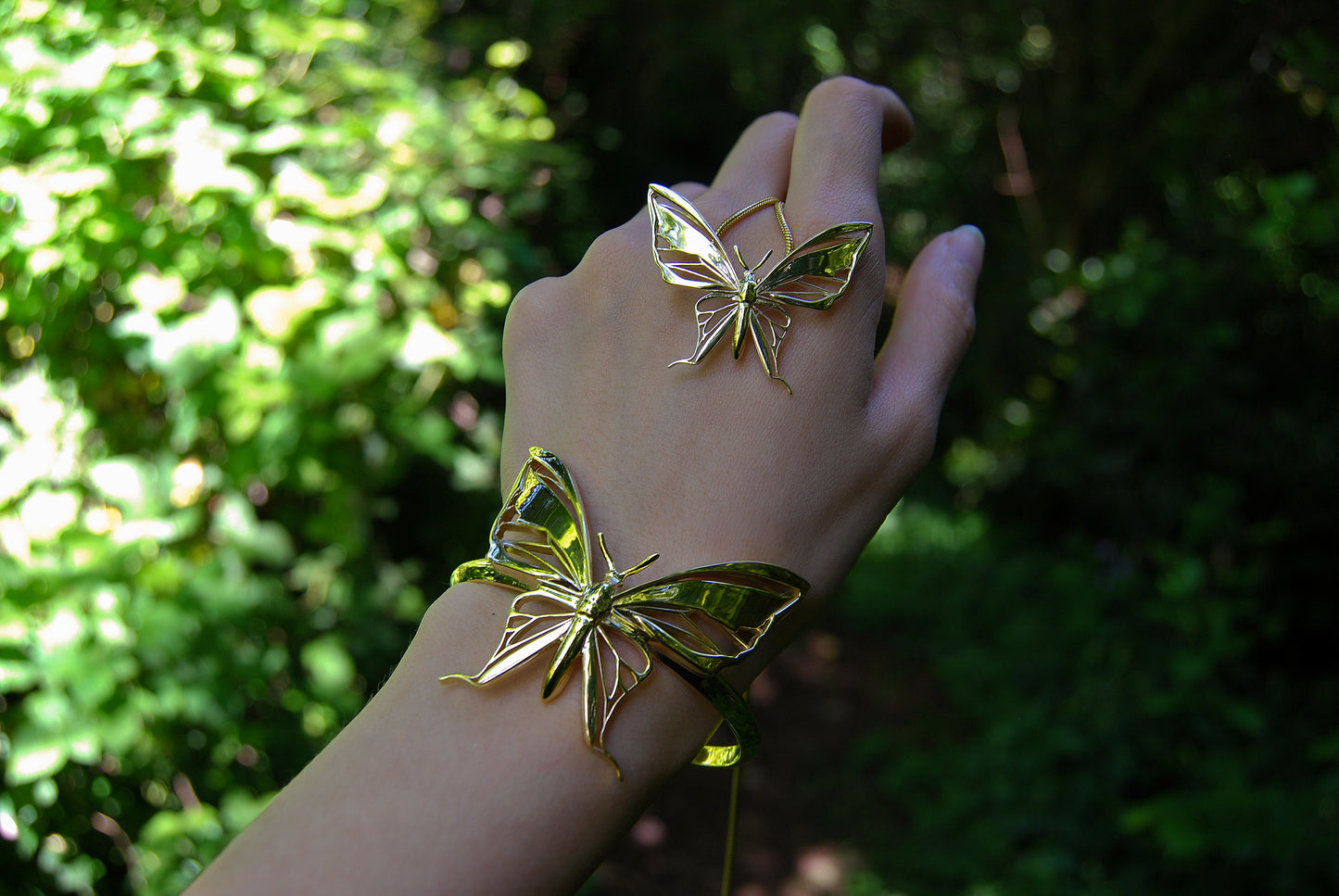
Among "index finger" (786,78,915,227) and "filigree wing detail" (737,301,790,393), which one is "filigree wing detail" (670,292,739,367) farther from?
"index finger" (786,78,915,227)

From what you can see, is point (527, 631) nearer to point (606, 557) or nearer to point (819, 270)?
point (606, 557)

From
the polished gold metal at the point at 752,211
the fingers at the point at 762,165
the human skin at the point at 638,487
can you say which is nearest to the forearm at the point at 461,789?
the human skin at the point at 638,487

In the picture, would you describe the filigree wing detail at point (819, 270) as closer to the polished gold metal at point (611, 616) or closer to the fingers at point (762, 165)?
the fingers at point (762, 165)

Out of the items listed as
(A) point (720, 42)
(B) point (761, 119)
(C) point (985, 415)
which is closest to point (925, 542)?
(C) point (985, 415)

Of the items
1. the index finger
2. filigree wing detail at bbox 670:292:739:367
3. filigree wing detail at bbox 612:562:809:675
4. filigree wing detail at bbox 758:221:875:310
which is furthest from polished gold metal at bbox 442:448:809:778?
the index finger

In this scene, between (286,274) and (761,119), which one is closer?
(761,119)

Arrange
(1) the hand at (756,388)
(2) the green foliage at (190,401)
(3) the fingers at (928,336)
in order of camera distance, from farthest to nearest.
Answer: (2) the green foliage at (190,401) → (3) the fingers at (928,336) → (1) the hand at (756,388)

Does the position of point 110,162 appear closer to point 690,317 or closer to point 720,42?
point 690,317
